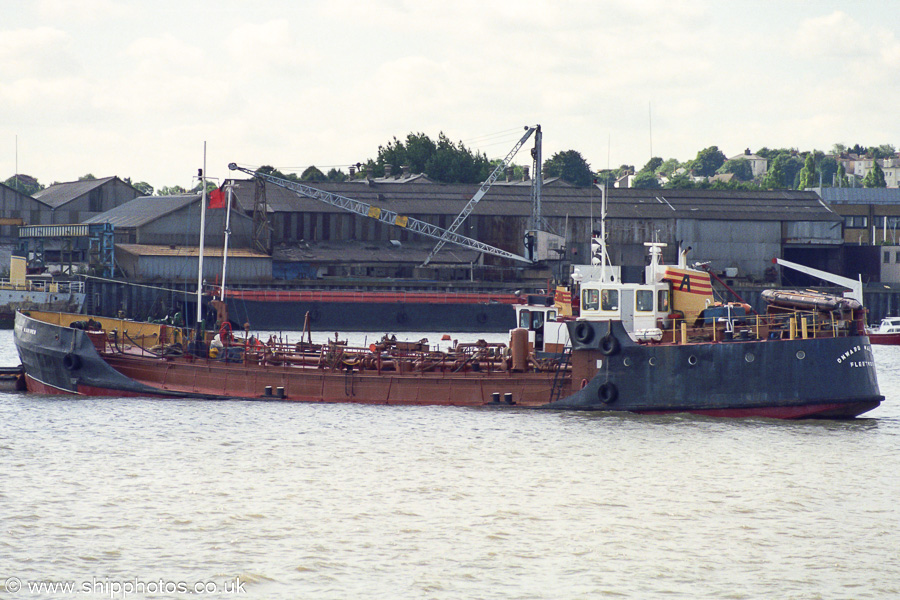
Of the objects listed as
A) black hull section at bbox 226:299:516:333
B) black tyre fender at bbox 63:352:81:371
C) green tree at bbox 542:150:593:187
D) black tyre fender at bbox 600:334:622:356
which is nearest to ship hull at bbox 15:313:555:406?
black tyre fender at bbox 63:352:81:371

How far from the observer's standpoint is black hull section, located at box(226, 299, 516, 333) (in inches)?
3219

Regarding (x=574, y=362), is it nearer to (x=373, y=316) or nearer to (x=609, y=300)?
(x=609, y=300)

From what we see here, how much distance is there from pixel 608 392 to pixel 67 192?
96253 millimetres

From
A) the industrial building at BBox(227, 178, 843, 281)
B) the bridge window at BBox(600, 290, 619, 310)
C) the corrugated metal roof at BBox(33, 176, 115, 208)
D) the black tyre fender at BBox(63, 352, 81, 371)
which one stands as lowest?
the black tyre fender at BBox(63, 352, 81, 371)

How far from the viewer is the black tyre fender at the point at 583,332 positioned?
31.9m

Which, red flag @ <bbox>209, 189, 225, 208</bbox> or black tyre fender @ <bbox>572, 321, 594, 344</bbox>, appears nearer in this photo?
black tyre fender @ <bbox>572, 321, 594, 344</bbox>

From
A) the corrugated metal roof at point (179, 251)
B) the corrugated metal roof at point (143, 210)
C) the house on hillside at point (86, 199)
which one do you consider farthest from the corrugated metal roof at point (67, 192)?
the corrugated metal roof at point (179, 251)

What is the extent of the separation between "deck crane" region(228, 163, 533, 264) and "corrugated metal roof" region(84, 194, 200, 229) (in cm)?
578

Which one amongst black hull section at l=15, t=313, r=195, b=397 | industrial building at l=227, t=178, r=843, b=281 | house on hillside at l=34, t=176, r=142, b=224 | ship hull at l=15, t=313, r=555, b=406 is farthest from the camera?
house on hillside at l=34, t=176, r=142, b=224

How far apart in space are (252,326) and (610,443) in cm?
5647

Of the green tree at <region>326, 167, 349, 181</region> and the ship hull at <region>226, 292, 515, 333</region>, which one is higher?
the green tree at <region>326, 167, 349, 181</region>

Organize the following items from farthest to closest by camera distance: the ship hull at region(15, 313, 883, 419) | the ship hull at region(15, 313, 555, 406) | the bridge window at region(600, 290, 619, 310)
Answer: the ship hull at region(15, 313, 555, 406) → the bridge window at region(600, 290, 619, 310) → the ship hull at region(15, 313, 883, 419)

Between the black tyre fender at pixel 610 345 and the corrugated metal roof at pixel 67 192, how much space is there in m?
88.7

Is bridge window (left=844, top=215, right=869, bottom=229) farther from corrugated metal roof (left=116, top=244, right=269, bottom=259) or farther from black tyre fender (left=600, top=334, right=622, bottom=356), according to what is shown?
black tyre fender (left=600, top=334, right=622, bottom=356)
